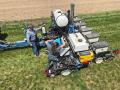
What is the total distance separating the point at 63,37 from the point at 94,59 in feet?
10.1

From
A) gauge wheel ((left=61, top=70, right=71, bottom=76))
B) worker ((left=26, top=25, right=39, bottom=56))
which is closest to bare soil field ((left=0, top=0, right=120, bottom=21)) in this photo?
worker ((left=26, top=25, right=39, bottom=56))

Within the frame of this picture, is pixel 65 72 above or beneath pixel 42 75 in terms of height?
above

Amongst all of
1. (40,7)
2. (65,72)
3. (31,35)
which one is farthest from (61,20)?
(40,7)

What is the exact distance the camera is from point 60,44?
814 inches

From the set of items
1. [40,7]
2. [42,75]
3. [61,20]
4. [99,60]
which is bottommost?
[42,75]

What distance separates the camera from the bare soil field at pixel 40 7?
29.9 meters

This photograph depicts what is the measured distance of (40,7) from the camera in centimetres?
3197

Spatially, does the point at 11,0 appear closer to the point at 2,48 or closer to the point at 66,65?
the point at 2,48

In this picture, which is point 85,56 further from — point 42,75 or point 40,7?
point 40,7

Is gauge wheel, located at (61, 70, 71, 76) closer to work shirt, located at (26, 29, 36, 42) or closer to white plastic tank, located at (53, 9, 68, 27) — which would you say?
work shirt, located at (26, 29, 36, 42)

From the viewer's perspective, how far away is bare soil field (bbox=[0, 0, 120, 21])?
29.9 meters

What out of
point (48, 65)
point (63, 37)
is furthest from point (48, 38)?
point (48, 65)

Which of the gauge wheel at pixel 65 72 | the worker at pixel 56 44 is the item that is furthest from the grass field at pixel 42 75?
the worker at pixel 56 44

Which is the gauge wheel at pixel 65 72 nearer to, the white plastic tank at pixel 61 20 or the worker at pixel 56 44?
the worker at pixel 56 44
